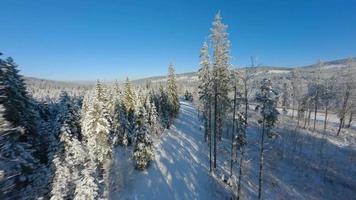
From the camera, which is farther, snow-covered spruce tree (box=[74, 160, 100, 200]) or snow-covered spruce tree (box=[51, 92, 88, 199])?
snow-covered spruce tree (box=[51, 92, 88, 199])

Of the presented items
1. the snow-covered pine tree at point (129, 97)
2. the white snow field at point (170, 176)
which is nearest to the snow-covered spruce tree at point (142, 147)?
the white snow field at point (170, 176)

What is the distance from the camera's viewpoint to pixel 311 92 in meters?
58.3

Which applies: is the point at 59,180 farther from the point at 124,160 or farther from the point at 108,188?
the point at 124,160

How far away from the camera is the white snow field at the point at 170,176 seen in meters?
29.2

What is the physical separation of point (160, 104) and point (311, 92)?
1428 inches

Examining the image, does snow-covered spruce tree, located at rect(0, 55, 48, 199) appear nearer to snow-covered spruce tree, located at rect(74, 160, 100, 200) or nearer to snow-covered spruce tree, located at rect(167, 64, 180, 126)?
snow-covered spruce tree, located at rect(74, 160, 100, 200)

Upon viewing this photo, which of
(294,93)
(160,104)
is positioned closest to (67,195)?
(160,104)

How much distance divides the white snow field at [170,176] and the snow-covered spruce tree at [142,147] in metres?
1.21

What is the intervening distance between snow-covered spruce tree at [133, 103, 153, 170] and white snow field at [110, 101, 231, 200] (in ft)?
3.97

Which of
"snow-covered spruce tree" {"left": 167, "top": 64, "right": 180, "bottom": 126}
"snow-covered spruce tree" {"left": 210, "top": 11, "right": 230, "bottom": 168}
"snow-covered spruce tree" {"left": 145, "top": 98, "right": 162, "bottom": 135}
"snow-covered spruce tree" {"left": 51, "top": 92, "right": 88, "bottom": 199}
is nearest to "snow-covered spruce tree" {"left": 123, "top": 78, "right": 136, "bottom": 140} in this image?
"snow-covered spruce tree" {"left": 145, "top": 98, "right": 162, "bottom": 135}

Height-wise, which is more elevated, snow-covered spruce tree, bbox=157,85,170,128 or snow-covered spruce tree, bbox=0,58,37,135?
snow-covered spruce tree, bbox=0,58,37,135

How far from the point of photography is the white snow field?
29172 mm

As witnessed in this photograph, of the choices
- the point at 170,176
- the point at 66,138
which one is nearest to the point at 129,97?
the point at 170,176

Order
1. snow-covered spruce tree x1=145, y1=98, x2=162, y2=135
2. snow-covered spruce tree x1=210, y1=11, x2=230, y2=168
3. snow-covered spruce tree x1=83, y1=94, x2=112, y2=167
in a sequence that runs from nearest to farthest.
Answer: snow-covered spruce tree x1=210, y1=11, x2=230, y2=168, snow-covered spruce tree x1=83, y1=94, x2=112, y2=167, snow-covered spruce tree x1=145, y1=98, x2=162, y2=135
